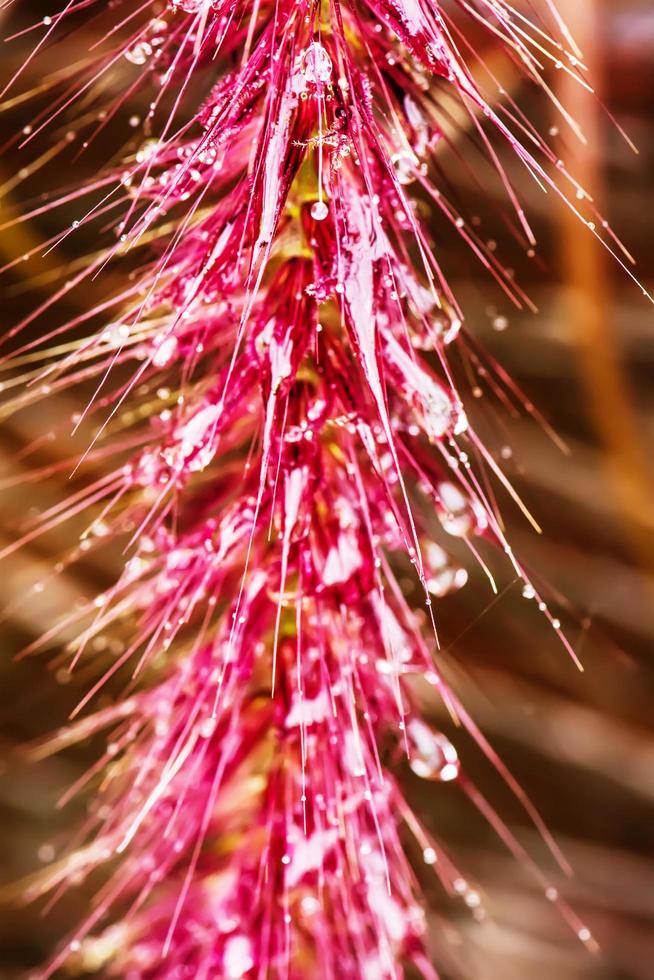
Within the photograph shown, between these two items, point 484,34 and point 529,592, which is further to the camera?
point 484,34

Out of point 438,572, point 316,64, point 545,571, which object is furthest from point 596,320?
point 316,64

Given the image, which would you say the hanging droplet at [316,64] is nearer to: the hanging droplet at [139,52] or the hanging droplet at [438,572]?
the hanging droplet at [139,52]

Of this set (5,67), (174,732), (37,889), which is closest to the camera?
(174,732)

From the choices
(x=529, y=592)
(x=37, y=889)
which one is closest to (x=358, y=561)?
(x=529, y=592)

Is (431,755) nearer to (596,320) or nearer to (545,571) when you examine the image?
(545,571)

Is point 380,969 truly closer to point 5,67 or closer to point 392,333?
point 392,333

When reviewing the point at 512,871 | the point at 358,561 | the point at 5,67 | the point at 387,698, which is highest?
the point at 5,67
